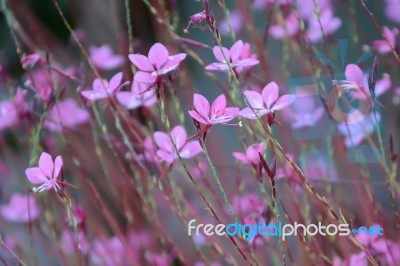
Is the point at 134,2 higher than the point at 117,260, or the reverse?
the point at 134,2

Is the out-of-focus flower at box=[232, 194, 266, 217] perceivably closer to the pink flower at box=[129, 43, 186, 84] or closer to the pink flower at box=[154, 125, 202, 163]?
the pink flower at box=[154, 125, 202, 163]

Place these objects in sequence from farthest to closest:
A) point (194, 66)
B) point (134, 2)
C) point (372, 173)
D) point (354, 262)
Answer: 1. point (194, 66)
2. point (134, 2)
3. point (372, 173)
4. point (354, 262)

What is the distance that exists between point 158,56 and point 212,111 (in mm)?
68

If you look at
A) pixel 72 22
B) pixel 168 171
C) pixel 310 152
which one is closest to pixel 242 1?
pixel 310 152

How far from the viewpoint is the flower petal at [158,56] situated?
48cm

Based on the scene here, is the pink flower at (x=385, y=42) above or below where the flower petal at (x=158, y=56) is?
below

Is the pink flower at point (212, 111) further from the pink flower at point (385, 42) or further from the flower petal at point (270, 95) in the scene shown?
the pink flower at point (385, 42)

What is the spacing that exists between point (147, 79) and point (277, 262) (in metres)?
0.32

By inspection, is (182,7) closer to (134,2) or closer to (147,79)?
(134,2)

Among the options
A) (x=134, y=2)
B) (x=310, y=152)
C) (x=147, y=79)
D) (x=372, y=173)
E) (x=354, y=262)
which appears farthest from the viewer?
(x=134, y=2)

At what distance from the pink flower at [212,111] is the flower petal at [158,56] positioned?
0.05 metres

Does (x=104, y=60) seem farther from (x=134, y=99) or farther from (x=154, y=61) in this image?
(x=154, y=61)

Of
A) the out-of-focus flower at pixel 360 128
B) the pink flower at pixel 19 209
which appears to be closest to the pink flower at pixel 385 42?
the out-of-focus flower at pixel 360 128

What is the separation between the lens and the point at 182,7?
1.22 m
